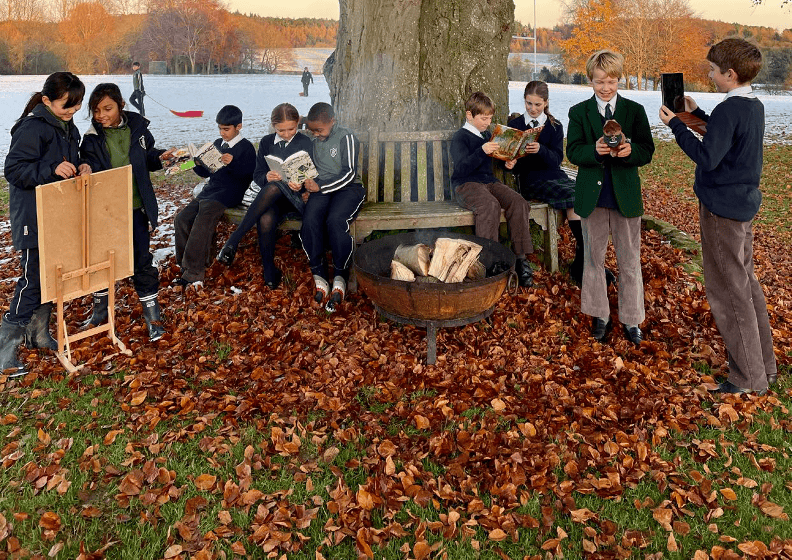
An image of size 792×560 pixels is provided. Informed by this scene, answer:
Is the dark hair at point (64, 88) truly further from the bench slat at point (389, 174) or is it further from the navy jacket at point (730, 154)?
the navy jacket at point (730, 154)

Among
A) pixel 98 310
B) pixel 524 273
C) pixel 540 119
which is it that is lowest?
pixel 98 310

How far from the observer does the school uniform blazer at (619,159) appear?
160 inches

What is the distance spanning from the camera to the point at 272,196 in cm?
517

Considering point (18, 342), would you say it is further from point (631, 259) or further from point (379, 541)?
point (631, 259)

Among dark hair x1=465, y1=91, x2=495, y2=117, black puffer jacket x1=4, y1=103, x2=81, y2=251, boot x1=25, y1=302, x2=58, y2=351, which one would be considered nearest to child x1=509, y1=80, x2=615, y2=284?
dark hair x1=465, y1=91, x2=495, y2=117

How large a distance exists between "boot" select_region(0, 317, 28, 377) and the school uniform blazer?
3.98 meters

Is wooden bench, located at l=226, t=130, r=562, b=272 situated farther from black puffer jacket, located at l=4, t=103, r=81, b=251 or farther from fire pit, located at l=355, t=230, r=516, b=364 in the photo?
black puffer jacket, located at l=4, t=103, r=81, b=251

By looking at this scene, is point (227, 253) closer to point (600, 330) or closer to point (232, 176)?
point (232, 176)

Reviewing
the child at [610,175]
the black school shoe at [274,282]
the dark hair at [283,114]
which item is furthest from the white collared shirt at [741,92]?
the black school shoe at [274,282]

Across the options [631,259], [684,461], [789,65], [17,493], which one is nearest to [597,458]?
[684,461]

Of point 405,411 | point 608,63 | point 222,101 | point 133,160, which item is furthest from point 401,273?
point 222,101

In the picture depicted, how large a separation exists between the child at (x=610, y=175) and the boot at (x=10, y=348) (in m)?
3.97

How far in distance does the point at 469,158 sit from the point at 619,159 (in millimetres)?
1327

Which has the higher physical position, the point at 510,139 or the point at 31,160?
the point at 510,139
